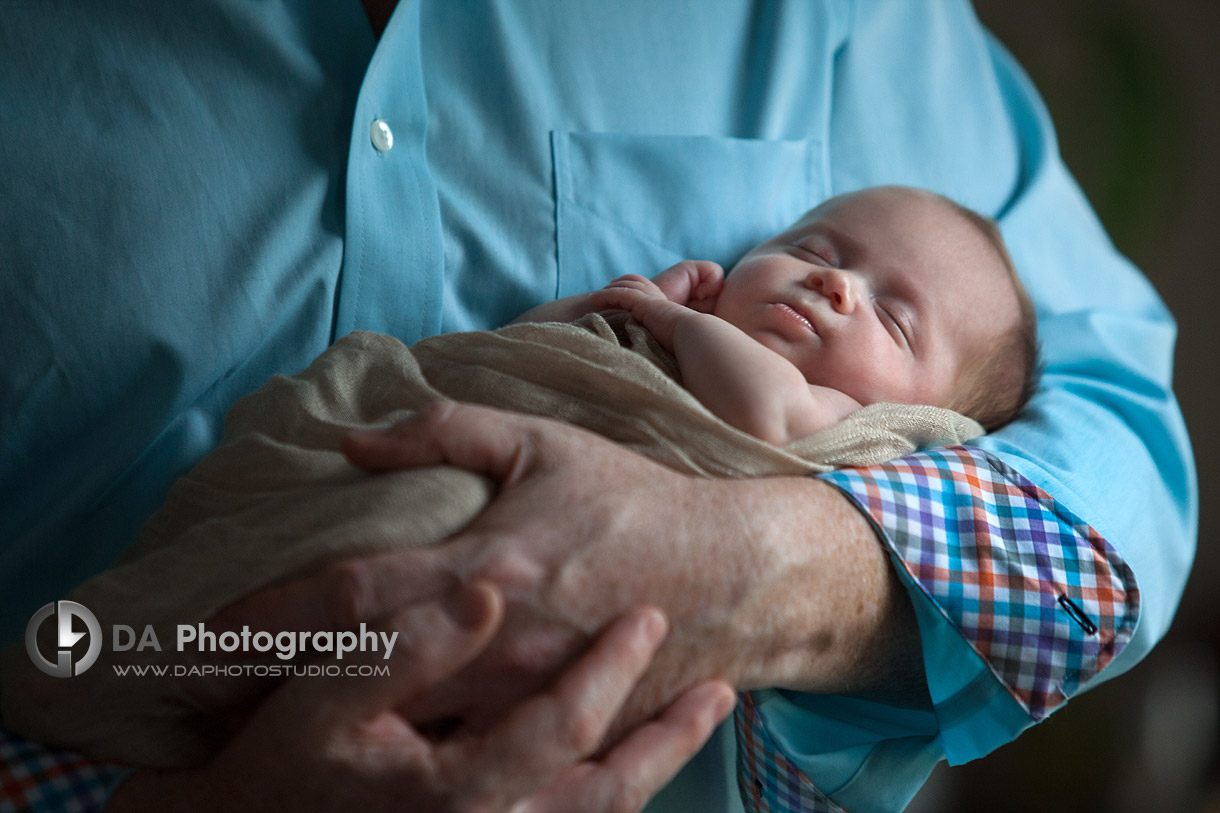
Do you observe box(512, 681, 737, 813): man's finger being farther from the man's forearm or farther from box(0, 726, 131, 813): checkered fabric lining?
box(0, 726, 131, 813): checkered fabric lining

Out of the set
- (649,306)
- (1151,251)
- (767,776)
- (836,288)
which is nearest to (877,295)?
(836,288)

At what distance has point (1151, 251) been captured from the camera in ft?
7.18

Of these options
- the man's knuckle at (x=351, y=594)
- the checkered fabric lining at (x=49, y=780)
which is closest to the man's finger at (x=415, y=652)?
the man's knuckle at (x=351, y=594)

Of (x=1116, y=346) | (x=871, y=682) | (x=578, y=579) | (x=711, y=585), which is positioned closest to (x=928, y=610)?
(x=871, y=682)

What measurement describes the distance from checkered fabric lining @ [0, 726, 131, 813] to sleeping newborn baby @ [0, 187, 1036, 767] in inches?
0.7

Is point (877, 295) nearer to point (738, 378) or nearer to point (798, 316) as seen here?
point (798, 316)

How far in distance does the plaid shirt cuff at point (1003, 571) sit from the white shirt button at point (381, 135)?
0.62 meters

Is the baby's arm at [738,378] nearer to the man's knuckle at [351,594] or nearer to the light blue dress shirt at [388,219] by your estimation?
the light blue dress shirt at [388,219]

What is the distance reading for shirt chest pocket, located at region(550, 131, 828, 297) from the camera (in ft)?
3.74

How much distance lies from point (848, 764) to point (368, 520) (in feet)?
1.93

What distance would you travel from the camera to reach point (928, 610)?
0.85m

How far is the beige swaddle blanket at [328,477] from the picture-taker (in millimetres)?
645

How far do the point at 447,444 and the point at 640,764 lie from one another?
0.29m

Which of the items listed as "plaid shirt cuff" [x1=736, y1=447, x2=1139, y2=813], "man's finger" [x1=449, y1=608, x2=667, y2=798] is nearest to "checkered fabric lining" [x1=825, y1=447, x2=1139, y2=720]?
"plaid shirt cuff" [x1=736, y1=447, x2=1139, y2=813]
